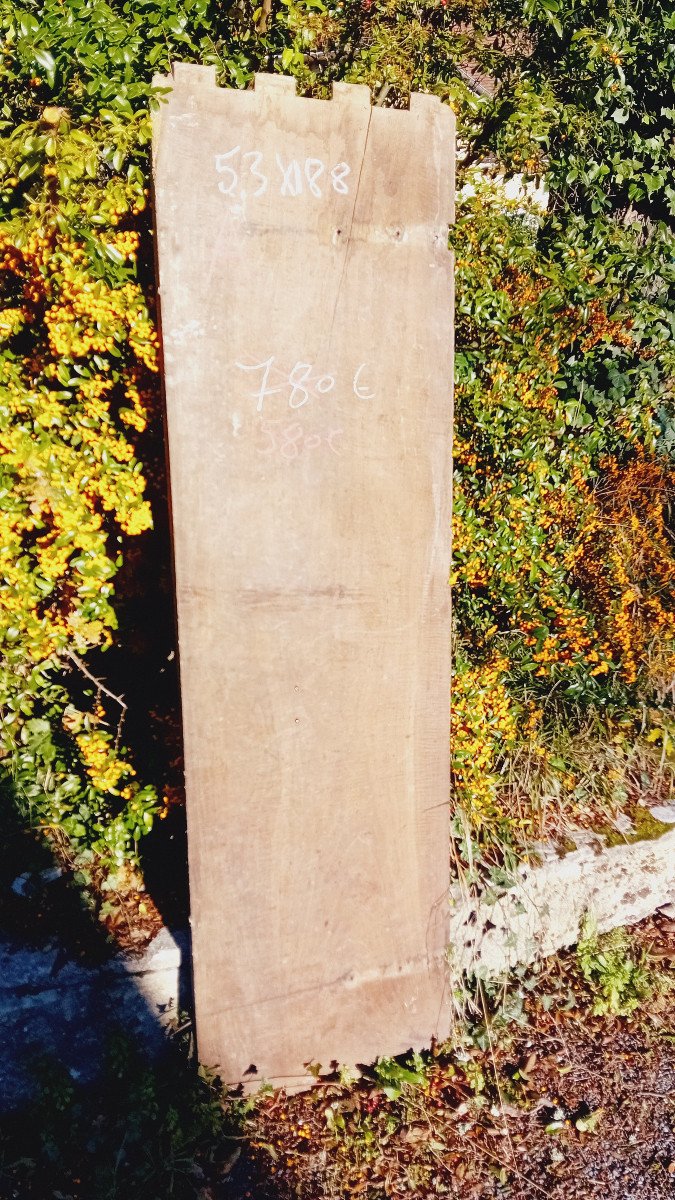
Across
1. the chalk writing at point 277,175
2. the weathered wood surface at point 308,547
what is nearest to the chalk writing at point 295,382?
the weathered wood surface at point 308,547

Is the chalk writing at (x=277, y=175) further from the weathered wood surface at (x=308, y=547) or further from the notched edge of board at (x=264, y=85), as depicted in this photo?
the notched edge of board at (x=264, y=85)

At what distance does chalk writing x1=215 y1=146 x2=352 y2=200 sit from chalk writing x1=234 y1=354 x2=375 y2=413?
15.5 inches

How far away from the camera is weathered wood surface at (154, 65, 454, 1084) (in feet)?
6.28

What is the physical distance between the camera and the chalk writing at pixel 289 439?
6.53ft

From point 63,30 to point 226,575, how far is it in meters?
1.52

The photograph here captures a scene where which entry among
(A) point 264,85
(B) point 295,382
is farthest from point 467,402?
(A) point 264,85

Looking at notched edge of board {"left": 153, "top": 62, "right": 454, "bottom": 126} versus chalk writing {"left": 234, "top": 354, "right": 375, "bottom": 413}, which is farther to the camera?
chalk writing {"left": 234, "top": 354, "right": 375, "bottom": 413}

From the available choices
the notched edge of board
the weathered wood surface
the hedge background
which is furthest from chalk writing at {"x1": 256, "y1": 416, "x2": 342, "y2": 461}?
the notched edge of board

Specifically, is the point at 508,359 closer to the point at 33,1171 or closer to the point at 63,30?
the point at 63,30

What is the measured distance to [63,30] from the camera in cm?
210

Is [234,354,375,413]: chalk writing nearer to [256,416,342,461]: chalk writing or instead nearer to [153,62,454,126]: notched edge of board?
[256,416,342,461]: chalk writing

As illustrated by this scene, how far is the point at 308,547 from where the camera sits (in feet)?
6.84

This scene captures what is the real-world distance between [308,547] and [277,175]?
910 millimetres

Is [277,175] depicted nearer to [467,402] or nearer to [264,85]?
[264,85]
